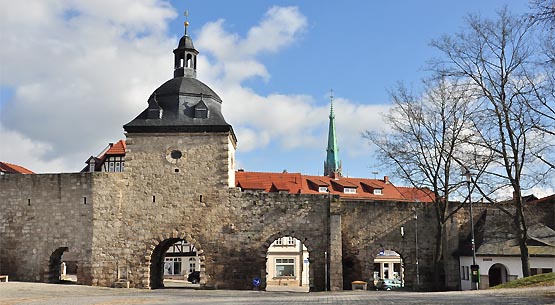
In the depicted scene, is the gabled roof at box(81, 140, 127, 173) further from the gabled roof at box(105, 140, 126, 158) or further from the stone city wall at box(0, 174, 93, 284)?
the stone city wall at box(0, 174, 93, 284)

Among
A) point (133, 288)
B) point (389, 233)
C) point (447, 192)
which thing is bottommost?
point (133, 288)

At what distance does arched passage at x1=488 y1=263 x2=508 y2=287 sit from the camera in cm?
2922

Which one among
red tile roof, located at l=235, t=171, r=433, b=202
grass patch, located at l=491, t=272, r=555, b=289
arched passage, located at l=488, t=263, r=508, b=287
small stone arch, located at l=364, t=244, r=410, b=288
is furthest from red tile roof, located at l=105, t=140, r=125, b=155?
grass patch, located at l=491, t=272, r=555, b=289

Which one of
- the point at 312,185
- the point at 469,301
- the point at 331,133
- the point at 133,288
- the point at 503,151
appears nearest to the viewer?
the point at 469,301

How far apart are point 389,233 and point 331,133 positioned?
6455 centimetres

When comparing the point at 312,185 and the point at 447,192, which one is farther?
the point at 312,185

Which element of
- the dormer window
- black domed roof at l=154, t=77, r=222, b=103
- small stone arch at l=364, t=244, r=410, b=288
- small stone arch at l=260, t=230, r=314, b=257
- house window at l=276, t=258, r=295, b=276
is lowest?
house window at l=276, t=258, r=295, b=276

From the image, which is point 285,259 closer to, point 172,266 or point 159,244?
point 172,266

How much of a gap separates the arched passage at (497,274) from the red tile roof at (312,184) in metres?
20.8

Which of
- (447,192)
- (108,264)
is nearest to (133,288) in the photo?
(108,264)

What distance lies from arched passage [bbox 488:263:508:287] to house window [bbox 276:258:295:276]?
78.9 ft

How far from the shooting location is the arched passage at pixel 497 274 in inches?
1150

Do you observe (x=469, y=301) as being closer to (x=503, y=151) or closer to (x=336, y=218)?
(x=503, y=151)

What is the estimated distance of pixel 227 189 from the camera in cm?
2848
